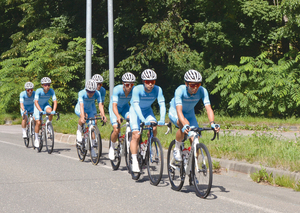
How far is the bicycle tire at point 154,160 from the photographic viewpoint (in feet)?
24.0

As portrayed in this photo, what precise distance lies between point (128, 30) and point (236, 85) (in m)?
7.71

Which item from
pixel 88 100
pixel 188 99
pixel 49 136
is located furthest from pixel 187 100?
pixel 49 136

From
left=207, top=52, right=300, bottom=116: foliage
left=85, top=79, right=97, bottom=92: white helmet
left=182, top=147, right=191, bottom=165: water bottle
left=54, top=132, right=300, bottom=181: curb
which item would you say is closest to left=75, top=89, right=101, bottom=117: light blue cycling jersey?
left=85, top=79, right=97, bottom=92: white helmet

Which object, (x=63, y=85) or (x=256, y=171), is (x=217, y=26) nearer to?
(x=63, y=85)

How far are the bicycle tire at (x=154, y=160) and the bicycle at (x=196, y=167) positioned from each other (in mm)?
236

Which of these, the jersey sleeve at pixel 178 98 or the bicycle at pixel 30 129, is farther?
the bicycle at pixel 30 129

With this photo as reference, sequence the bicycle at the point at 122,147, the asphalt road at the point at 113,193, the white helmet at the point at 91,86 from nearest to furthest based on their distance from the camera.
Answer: the asphalt road at the point at 113,193, the bicycle at the point at 122,147, the white helmet at the point at 91,86

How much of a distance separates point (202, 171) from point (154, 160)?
1.36 m

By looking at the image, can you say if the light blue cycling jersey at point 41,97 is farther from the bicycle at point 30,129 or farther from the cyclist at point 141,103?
the cyclist at point 141,103

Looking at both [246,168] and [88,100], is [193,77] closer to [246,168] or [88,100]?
[246,168]

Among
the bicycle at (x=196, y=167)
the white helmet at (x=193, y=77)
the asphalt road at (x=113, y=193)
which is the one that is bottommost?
the asphalt road at (x=113, y=193)

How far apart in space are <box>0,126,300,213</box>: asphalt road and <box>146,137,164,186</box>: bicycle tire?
0.53ft

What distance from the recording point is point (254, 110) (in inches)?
813

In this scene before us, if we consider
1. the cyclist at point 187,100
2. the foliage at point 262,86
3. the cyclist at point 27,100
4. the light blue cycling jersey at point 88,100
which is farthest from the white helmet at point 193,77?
the foliage at point 262,86
